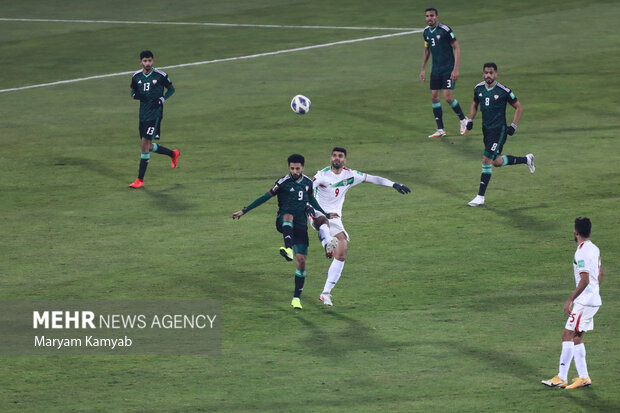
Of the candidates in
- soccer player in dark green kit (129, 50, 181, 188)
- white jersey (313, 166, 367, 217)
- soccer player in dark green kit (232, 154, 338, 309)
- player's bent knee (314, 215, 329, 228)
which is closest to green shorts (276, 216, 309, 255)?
soccer player in dark green kit (232, 154, 338, 309)

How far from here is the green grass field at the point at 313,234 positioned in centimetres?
1362

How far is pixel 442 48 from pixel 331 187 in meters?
10.0

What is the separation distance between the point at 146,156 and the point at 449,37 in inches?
306

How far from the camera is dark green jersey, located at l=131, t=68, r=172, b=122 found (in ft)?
75.0

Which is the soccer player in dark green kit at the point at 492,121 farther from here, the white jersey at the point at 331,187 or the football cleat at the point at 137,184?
the football cleat at the point at 137,184

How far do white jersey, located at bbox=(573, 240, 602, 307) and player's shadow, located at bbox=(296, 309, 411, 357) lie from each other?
2.69 meters

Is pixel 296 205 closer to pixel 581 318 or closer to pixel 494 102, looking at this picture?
pixel 581 318

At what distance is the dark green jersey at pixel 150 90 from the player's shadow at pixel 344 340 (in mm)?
8657

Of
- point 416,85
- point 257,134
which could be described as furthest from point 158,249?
point 416,85

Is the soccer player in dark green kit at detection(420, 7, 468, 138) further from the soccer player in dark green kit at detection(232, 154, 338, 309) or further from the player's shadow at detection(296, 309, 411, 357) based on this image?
the player's shadow at detection(296, 309, 411, 357)

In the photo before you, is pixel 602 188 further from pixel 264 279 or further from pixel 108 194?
pixel 108 194

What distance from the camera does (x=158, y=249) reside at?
19.2m

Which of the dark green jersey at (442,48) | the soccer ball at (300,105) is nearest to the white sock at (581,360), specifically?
the soccer ball at (300,105)

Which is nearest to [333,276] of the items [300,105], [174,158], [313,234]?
[313,234]
